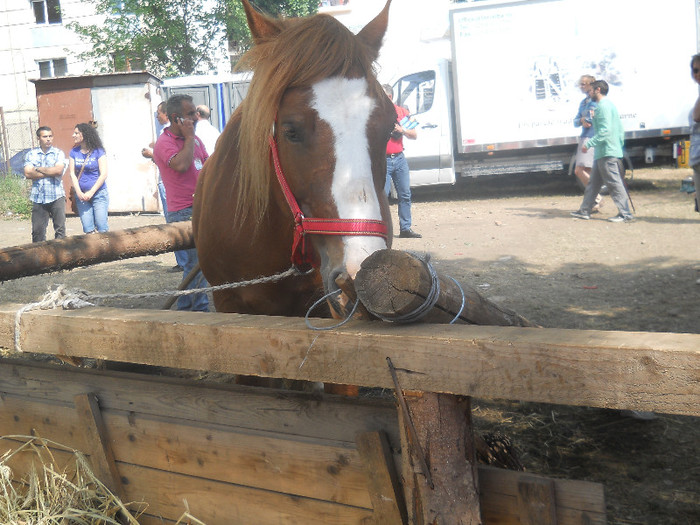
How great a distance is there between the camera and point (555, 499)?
1514mm

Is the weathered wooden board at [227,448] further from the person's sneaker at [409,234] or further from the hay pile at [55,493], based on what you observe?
the person's sneaker at [409,234]

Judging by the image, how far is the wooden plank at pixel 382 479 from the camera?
1.70 meters

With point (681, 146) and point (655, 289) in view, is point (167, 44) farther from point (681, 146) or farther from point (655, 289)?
point (655, 289)

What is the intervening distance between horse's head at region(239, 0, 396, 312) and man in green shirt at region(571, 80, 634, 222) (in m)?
7.58

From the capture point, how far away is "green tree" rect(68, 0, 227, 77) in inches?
876

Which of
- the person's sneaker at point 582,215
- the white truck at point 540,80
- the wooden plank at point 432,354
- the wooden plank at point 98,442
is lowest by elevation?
the wooden plank at point 98,442

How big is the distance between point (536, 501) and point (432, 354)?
0.45 metres

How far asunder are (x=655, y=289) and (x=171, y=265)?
5.99 meters

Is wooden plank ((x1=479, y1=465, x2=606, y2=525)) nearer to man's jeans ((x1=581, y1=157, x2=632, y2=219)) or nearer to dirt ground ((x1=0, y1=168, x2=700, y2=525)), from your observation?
dirt ground ((x1=0, y1=168, x2=700, y2=525))

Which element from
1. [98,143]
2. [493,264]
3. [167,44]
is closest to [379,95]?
[493,264]

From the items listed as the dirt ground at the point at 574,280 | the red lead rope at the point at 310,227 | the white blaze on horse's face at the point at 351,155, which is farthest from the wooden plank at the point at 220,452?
the dirt ground at the point at 574,280

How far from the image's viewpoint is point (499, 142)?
43.1 ft

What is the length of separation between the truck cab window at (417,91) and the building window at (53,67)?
21.8 meters

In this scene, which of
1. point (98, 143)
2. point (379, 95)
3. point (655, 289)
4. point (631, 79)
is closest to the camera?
point (379, 95)
